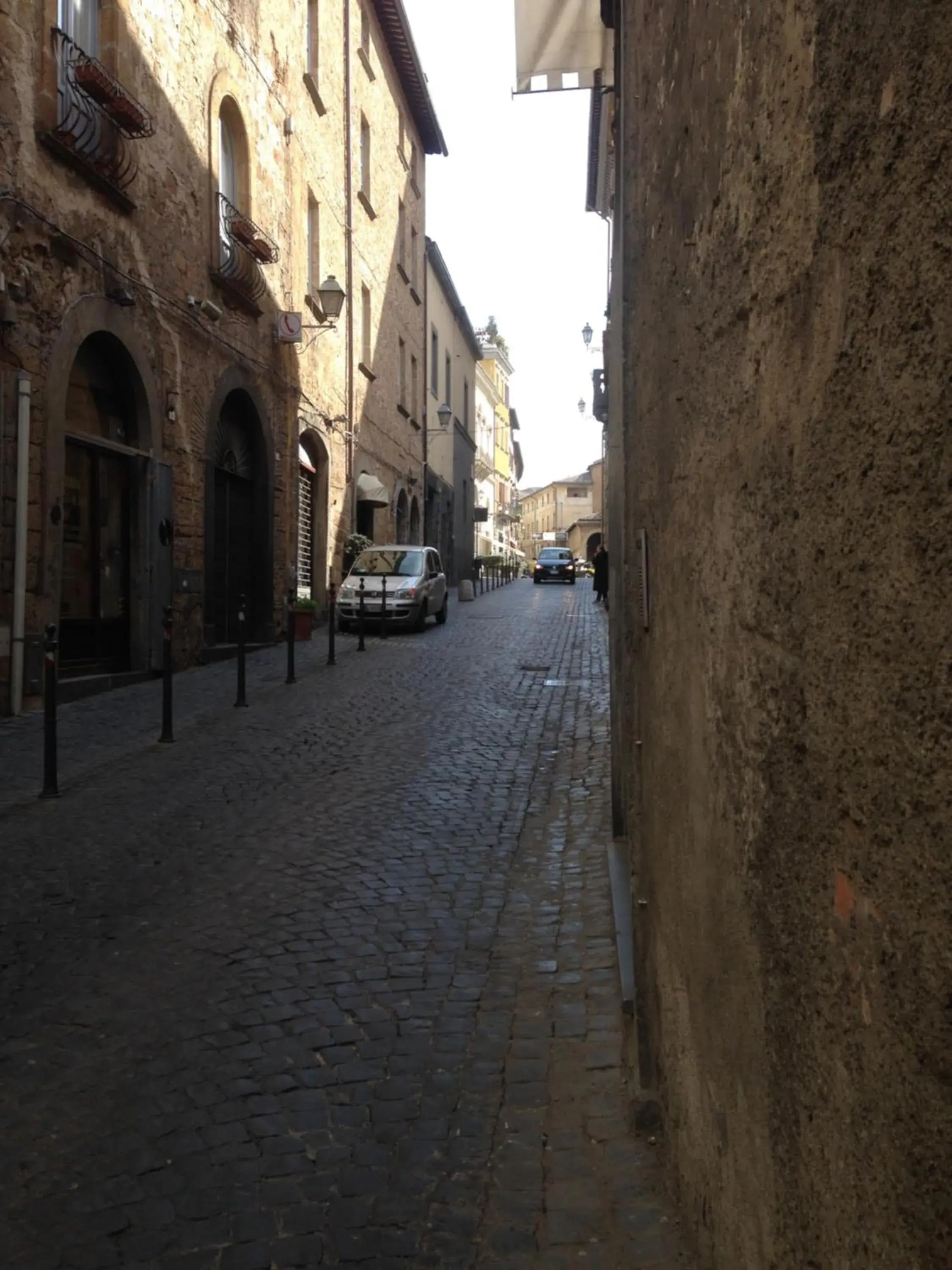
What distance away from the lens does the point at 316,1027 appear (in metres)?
3.37

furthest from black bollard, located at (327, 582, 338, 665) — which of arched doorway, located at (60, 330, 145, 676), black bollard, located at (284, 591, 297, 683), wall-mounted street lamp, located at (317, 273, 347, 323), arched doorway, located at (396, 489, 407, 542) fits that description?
arched doorway, located at (396, 489, 407, 542)

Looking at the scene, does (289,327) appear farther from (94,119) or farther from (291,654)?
(291,654)

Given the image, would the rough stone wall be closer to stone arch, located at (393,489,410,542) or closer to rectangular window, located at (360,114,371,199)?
rectangular window, located at (360,114,371,199)

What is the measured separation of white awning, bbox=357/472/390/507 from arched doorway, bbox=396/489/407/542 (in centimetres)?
355

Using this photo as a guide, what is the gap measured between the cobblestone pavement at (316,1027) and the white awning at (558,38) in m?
4.13

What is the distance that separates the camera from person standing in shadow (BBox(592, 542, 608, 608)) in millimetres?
20297

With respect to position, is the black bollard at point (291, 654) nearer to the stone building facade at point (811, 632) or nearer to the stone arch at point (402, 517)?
the stone building facade at point (811, 632)

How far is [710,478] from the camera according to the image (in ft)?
6.37

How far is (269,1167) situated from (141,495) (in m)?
10.1

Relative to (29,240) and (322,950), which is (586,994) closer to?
(322,950)

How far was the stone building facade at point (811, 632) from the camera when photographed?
39.1 inches

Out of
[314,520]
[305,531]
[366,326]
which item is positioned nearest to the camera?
[305,531]

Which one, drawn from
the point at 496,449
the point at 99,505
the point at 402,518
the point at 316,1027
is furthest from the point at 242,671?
the point at 496,449

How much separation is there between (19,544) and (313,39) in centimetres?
1339
